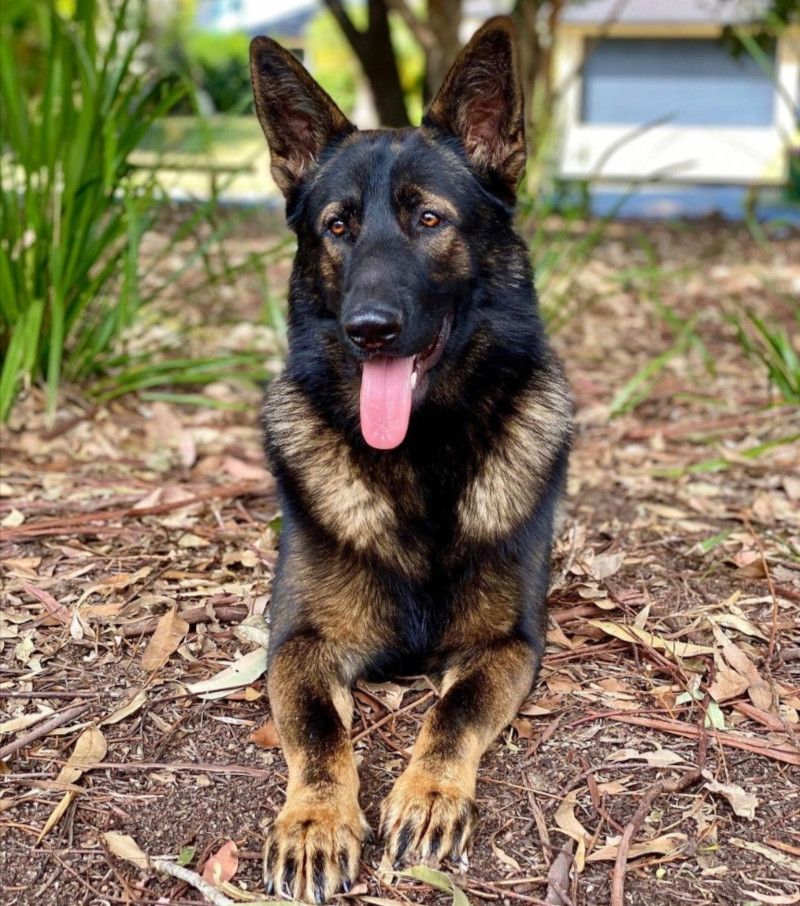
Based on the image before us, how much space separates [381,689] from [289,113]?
1695mm

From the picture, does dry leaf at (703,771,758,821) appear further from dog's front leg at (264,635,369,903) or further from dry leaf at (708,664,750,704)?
dog's front leg at (264,635,369,903)

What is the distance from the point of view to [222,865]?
2.17 meters

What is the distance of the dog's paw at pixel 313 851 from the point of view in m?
2.09

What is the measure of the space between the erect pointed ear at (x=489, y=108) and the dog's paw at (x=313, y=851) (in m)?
1.81

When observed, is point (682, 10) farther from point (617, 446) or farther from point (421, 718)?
point (421, 718)

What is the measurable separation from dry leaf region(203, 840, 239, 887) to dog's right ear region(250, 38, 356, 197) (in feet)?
6.23

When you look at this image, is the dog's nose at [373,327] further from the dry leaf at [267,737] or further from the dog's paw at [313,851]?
the dog's paw at [313,851]

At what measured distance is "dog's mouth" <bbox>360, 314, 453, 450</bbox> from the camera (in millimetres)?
2725

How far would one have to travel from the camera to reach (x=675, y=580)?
3.36 m

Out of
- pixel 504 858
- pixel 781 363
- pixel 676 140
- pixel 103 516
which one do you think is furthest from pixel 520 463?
pixel 676 140

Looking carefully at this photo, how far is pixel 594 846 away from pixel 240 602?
4.52 feet

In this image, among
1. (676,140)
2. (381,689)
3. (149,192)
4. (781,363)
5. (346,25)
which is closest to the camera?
(381,689)

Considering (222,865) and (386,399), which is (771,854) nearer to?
(222,865)

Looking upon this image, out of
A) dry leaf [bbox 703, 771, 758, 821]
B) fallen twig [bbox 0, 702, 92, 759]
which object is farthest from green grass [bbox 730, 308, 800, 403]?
fallen twig [bbox 0, 702, 92, 759]
